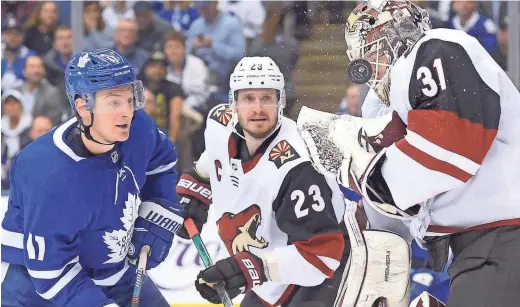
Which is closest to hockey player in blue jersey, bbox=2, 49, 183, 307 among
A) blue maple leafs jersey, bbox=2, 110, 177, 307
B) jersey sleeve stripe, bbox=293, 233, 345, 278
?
blue maple leafs jersey, bbox=2, 110, 177, 307

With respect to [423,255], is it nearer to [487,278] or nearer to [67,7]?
[487,278]

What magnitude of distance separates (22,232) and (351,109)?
1.42 meters

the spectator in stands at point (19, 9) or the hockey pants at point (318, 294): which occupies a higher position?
the spectator in stands at point (19, 9)

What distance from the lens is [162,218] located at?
307cm

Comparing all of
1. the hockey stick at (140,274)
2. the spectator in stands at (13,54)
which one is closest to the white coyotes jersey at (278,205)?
the hockey stick at (140,274)

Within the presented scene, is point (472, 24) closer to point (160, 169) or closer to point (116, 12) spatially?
point (116, 12)

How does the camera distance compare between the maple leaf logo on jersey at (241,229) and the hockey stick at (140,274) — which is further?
the maple leaf logo on jersey at (241,229)

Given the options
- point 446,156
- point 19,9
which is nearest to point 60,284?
point 446,156

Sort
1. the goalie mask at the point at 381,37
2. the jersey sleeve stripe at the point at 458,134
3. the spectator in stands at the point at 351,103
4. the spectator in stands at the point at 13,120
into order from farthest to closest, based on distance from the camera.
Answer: the spectator in stands at the point at 13,120
the spectator in stands at the point at 351,103
the goalie mask at the point at 381,37
the jersey sleeve stripe at the point at 458,134

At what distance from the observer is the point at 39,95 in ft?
16.8

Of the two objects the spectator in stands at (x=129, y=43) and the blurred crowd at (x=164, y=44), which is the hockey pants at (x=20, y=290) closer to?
the blurred crowd at (x=164, y=44)

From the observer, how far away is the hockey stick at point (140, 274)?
9.46 ft

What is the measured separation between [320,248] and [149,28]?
2.56 m

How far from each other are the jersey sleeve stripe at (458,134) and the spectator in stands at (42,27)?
11.4ft
